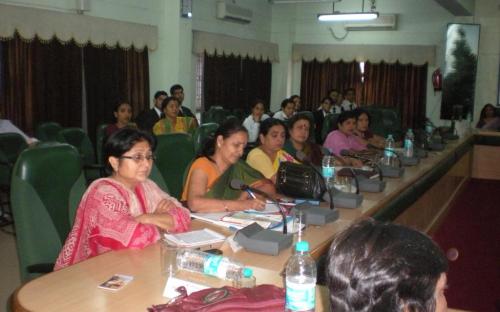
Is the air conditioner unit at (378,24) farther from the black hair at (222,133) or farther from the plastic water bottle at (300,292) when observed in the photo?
the plastic water bottle at (300,292)

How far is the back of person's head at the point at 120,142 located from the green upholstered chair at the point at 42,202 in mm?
147

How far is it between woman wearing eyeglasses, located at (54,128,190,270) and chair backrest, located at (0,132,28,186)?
8.05ft

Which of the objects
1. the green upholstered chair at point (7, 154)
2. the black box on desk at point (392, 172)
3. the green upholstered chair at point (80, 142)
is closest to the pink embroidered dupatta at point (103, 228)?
the black box on desk at point (392, 172)

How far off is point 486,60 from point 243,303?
9206 mm

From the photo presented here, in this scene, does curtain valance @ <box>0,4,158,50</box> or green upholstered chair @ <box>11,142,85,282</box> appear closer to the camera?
green upholstered chair @ <box>11,142,85,282</box>

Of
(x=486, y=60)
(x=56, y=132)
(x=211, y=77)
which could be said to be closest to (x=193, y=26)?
(x=211, y=77)

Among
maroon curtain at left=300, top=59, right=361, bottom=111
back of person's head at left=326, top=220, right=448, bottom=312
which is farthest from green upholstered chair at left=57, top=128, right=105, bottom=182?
maroon curtain at left=300, top=59, right=361, bottom=111

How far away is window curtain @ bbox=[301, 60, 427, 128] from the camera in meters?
9.72

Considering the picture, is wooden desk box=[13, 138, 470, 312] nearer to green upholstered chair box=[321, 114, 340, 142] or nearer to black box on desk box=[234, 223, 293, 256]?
black box on desk box=[234, 223, 293, 256]

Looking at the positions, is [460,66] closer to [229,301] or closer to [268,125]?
[268,125]

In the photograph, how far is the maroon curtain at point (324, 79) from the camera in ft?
33.2

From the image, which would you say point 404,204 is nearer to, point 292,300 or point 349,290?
point 292,300

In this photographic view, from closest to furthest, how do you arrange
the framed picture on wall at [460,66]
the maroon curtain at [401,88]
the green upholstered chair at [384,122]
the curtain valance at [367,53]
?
the green upholstered chair at [384,122]
the framed picture on wall at [460,66]
the curtain valance at [367,53]
the maroon curtain at [401,88]

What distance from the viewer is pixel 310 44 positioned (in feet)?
33.9
